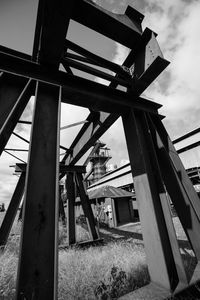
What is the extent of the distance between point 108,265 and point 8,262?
2.08 metres

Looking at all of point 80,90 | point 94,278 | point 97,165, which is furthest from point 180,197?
point 97,165

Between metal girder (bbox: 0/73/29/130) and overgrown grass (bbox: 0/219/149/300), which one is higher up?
metal girder (bbox: 0/73/29/130)

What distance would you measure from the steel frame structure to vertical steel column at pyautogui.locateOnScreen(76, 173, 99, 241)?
3848 millimetres

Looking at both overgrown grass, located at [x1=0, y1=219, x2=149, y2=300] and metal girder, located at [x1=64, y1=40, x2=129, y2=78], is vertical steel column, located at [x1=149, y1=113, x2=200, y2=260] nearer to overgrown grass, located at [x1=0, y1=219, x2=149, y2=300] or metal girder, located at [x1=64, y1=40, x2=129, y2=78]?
overgrown grass, located at [x1=0, y1=219, x2=149, y2=300]

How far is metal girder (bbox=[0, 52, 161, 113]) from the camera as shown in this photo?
2.18 meters

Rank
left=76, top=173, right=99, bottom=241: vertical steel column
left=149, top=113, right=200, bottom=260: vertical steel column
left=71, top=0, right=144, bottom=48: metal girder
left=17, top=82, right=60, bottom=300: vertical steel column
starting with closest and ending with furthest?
left=17, top=82, right=60, bottom=300: vertical steel column < left=71, top=0, right=144, bottom=48: metal girder < left=149, top=113, right=200, bottom=260: vertical steel column < left=76, top=173, right=99, bottom=241: vertical steel column

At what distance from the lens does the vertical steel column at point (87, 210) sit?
19.0ft

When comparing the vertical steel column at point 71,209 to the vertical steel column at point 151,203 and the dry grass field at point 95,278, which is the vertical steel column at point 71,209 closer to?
the dry grass field at point 95,278

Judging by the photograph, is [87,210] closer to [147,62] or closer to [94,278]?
[94,278]

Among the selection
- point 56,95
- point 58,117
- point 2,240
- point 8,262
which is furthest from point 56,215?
point 2,240

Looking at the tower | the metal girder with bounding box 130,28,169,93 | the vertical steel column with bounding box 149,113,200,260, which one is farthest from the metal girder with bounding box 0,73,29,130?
the tower

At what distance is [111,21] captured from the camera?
7.50 ft

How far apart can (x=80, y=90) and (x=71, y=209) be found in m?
5.27

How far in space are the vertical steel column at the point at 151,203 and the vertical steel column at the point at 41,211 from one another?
140 centimetres
